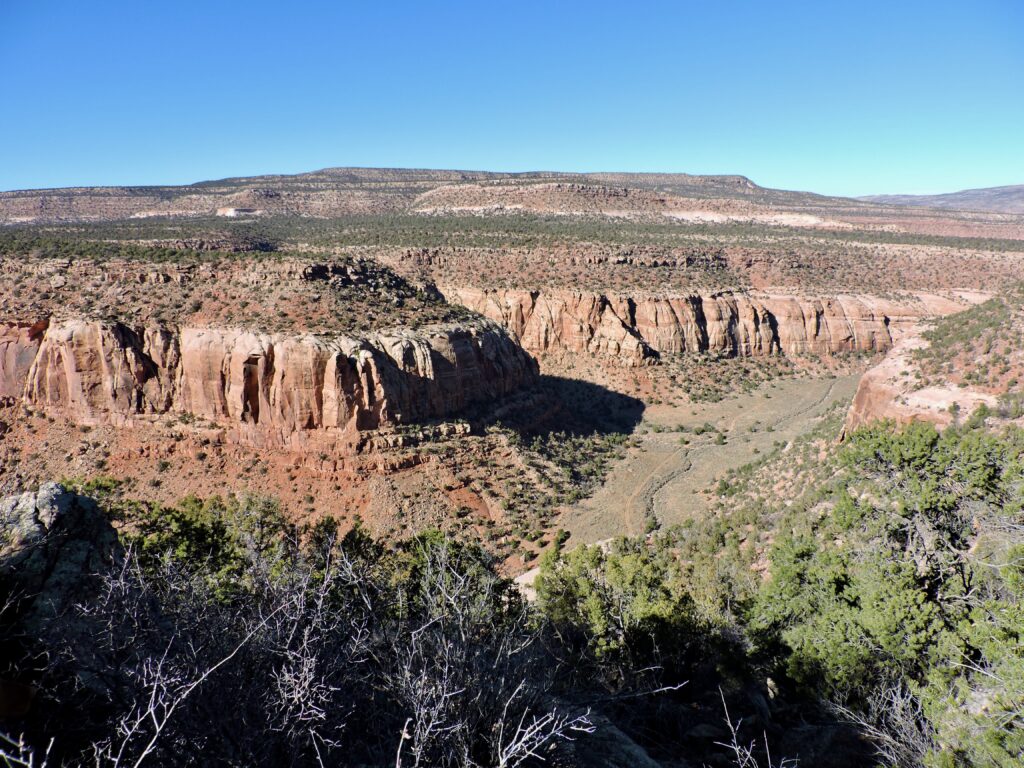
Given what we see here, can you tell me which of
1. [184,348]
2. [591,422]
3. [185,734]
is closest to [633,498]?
[591,422]

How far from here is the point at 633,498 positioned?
32594 millimetres

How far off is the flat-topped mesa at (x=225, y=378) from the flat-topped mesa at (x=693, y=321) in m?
24.6

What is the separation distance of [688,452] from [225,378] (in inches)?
1175

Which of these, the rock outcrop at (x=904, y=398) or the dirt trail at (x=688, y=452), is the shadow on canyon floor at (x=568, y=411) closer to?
the dirt trail at (x=688, y=452)

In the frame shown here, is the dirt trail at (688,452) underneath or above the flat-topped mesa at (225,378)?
underneath

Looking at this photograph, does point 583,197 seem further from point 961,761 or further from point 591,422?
point 961,761

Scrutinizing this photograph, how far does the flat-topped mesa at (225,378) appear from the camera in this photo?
2911 centimetres

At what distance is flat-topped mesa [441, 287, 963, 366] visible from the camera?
53.4 meters

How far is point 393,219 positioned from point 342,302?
53.7m

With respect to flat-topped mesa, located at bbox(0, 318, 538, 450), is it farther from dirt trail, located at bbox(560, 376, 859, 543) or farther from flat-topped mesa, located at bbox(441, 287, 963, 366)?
flat-topped mesa, located at bbox(441, 287, 963, 366)

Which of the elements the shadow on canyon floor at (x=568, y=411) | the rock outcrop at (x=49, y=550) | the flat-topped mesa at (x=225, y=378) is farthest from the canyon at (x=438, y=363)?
the rock outcrop at (x=49, y=550)

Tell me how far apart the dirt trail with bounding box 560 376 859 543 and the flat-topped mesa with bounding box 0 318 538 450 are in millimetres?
12110

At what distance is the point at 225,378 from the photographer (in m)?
29.7

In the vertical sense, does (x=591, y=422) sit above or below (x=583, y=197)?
below
